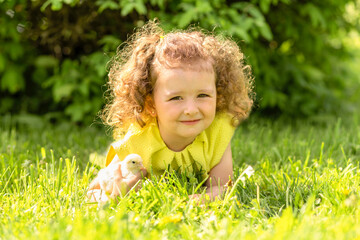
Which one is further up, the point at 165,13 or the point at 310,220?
the point at 165,13

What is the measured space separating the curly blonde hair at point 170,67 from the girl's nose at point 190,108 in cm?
18

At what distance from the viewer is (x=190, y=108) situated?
227 cm

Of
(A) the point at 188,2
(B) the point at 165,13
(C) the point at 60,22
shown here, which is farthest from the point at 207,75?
(C) the point at 60,22

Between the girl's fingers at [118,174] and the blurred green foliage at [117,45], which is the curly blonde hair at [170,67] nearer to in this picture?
the girl's fingers at [118,174]

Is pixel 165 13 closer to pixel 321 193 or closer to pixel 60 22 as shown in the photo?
pixel 60 22

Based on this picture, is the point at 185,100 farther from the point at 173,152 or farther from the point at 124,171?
the point at 124,171

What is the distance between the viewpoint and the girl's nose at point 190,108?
89.4 inches

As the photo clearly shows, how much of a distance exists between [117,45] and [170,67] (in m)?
1.83

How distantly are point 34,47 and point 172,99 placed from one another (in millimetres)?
2599

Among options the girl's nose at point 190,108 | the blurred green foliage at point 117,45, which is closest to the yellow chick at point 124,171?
the girl's nose at point 190,108

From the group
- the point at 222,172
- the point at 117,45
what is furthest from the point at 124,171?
the point at 117,45

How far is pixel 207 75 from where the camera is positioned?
232 cm

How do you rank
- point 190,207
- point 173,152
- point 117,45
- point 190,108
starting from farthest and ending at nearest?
point 117,45
point 173,152
point 190,108
point 190,207

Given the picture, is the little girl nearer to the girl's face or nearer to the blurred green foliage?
the girl's face
